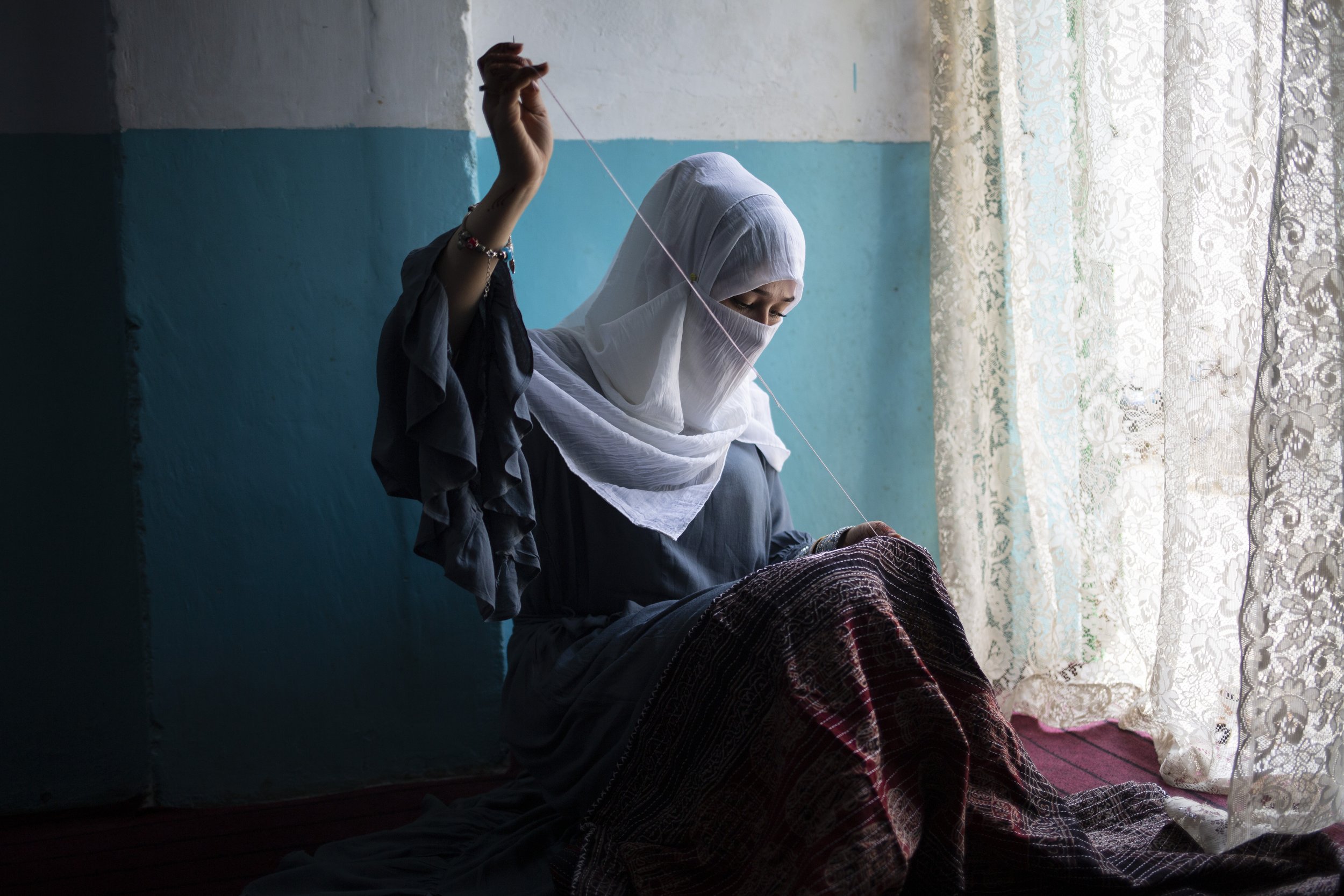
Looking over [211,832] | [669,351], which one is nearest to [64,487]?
[211,832]

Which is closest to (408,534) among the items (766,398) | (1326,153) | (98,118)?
(766,398)

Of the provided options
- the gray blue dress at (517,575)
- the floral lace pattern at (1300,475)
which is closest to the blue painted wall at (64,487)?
the gray blue dress at (517,575)

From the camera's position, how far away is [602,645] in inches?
51.1

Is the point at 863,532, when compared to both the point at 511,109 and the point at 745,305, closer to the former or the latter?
the point at 745,305

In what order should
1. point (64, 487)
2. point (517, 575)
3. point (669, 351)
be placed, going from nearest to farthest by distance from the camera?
point (517, 575) → point (669, 351) → point (64, 487)

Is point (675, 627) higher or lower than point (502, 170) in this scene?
lower

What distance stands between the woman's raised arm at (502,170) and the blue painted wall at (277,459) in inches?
20.2

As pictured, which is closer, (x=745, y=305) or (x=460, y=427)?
(x=460, y=427)

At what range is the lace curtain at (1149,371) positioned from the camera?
3.86 ft

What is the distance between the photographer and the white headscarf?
4.66 ft

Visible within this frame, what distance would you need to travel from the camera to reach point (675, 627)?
3.96 ft

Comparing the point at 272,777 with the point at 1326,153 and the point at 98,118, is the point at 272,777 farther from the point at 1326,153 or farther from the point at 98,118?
the point at 1326,153

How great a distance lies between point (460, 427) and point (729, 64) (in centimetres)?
117

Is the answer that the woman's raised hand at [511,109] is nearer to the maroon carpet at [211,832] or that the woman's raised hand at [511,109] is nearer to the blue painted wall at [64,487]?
Result: the blue painted wall at [64,487]
